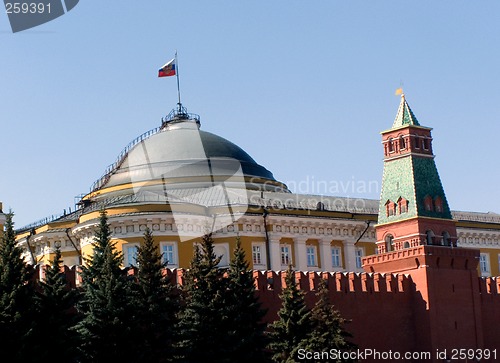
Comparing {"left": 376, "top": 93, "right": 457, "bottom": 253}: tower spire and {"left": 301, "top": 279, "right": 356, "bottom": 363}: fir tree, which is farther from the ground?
{"left": 376, "top": 93, "right": 457, "bottom": 253}: tower spire

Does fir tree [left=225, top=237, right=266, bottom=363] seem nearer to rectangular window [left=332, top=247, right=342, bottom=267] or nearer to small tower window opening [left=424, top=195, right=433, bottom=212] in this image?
small tower window opening [left=424, top=195, right=433, bottom=212]

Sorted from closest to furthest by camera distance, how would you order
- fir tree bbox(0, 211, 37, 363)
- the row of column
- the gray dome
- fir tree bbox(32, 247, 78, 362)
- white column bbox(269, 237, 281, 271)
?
1. fir tree bbox(0, 211, 37, 363)
2. fir tree bbox(32, 247, 78, 362)
3. white column bbox(269, 237, 281, 271)
4. the row of column
5. the gray dome

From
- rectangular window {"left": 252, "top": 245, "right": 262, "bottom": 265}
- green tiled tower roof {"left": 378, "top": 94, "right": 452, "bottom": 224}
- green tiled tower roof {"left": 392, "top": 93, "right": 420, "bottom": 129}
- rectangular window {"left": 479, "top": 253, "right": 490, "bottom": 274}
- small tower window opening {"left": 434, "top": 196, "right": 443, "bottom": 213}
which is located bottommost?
rectangular window {"left": 479, "top": 253, "right": 490, "bottom": 274}

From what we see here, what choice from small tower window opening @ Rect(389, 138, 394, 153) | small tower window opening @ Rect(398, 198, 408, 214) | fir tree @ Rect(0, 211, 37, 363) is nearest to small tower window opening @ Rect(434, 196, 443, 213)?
small tower window opening @ Rect(398, 198, 408, 214)

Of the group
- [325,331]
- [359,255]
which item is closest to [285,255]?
[359,255]

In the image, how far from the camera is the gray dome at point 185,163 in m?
53.8

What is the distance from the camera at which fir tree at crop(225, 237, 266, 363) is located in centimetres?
3388

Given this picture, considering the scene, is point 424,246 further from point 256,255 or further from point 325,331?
point 256,255

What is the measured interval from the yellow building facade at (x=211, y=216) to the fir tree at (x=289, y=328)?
12642 millimetres

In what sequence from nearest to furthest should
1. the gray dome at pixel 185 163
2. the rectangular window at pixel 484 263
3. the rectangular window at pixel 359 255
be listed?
the gray dome at pixel 185 163
the rectangular window at pixel 359 255
the rectangular window at pixel 484 263

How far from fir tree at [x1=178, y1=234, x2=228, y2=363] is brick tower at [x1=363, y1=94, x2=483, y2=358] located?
37.2 feet

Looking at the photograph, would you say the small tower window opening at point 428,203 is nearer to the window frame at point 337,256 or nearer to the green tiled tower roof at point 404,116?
the green tiled tower roof at point 404,116

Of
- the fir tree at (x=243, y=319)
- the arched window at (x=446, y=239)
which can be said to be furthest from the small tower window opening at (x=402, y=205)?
the fir tree at (x=243, y=319)

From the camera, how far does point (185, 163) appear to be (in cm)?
5431
